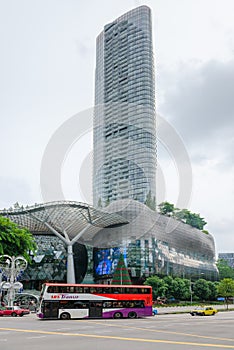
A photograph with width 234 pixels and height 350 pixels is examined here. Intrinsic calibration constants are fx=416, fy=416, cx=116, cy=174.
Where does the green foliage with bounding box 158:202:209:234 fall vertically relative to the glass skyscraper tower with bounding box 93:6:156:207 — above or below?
below

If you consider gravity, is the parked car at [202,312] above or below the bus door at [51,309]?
below

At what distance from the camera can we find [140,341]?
1809 cm

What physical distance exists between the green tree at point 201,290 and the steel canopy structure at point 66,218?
798 inches

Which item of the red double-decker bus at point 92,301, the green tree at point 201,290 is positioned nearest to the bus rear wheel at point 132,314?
the red double-decker bus at point 92,301

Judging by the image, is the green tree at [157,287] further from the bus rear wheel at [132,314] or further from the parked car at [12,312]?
the parked car at [12,312]

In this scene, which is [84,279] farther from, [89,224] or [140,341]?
[140,341]

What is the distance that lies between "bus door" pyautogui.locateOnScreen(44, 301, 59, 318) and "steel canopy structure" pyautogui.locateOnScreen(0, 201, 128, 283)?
1734 inches

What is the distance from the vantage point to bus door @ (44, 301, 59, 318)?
35969mm

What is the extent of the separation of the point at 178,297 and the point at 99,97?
12134 centimetres

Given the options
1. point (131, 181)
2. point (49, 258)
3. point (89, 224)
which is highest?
point (131, 181)

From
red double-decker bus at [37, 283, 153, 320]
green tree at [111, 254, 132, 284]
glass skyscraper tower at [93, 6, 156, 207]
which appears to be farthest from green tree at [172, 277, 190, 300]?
glass skyscraper tower at [93, 6, 156, 207]

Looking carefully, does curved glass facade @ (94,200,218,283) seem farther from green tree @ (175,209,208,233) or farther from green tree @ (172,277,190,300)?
green tree @ (175,209,208,233)

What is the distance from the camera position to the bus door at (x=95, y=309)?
3747 centimetres

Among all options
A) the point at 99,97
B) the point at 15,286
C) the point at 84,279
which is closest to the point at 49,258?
the point at 84,279
